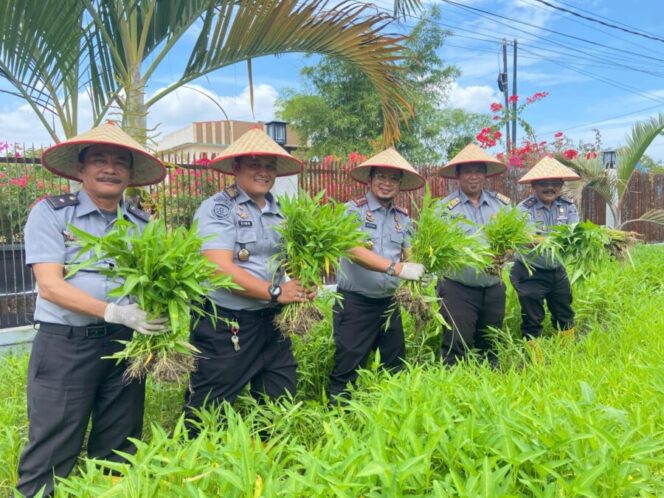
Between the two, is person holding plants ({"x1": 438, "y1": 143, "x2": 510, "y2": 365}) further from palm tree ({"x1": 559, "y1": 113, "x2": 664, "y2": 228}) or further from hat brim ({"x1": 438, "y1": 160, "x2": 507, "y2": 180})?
palm tree ({"x1": 559, "y1": 113, "x2": 664, "y2": 228})

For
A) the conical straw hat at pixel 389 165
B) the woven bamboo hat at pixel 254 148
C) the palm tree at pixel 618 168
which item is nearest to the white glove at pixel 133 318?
the woven bamboo hat at pixel 254 148

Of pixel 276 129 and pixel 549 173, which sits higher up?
pixel 276 129

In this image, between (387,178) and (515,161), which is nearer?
(387,178)

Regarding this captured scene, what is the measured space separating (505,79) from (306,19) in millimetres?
21220

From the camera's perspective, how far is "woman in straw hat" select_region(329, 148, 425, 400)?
10.9 feet

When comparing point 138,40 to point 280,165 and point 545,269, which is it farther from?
point 545,269

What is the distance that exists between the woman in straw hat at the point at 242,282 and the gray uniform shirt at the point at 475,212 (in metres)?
1.50

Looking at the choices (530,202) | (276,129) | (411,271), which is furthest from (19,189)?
(276,129)

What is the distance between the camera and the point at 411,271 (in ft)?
10.1

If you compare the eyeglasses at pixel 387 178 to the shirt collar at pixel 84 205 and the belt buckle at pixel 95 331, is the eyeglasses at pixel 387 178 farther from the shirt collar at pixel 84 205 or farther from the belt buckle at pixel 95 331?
the belt buckle at pixel 95 331

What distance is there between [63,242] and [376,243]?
6.23 feet

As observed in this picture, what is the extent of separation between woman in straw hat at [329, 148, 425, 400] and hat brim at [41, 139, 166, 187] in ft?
4.17

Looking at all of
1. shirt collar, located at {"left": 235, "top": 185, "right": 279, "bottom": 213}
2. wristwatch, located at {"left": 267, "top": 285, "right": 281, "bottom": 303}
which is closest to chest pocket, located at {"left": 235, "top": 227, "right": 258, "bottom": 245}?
shirt collar, located at {"left": 235, "top": 185, "right": 279, "bottom": 213}

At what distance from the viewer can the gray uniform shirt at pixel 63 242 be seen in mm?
2195
